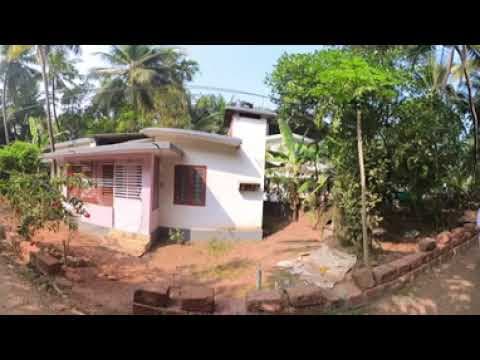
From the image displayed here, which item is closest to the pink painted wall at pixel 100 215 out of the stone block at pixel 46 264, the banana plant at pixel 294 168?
the stone block at pixel 46 264

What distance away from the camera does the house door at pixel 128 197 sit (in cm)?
787

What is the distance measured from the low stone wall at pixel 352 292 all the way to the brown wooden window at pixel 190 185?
5.71m

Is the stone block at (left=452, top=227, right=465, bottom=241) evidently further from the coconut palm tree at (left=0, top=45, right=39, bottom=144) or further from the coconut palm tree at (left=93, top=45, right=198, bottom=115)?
the coconut palm tree at (left=0, top=45, right=39, bottom=144)

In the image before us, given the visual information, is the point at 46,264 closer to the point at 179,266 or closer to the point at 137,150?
the point at 179,266

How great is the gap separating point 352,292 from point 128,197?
672 cm

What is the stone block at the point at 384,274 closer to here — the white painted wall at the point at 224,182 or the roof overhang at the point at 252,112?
the white painted wall at the point at 224,182

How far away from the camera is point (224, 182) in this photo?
8.77 metres

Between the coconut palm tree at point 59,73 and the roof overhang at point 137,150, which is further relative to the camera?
the coconut palm tree at point 59,73

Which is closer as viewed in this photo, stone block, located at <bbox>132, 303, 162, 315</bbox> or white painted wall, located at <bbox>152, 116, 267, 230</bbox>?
stone block, located at <bbox>132, 303, 162, 315</bbox>

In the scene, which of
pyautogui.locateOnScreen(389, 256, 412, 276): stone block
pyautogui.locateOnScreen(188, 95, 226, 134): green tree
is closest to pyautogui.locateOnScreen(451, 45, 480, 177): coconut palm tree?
pyautogui.locateOnScreen(389, 256, 412, 276): stone block

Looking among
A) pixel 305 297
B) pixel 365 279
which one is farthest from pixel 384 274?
pixel 305 297

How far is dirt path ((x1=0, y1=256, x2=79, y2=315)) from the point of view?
302 centimetres

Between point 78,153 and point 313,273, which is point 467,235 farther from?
point 78,153

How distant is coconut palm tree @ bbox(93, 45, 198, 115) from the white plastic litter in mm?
15144
